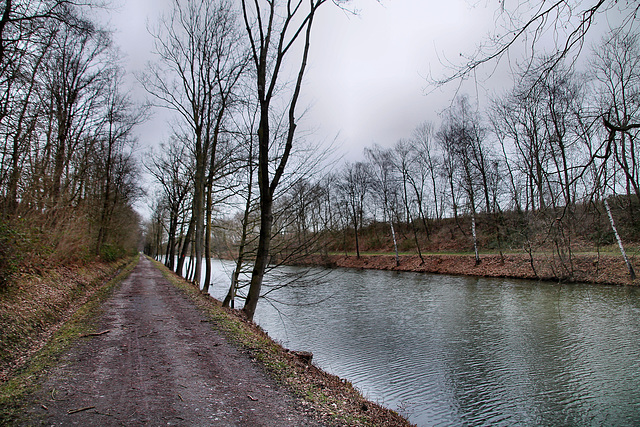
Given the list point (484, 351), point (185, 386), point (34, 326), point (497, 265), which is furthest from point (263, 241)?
point (497, 265)

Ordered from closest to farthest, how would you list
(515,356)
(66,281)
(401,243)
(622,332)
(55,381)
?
(55,381), (515,356), (622,332), (66,281), (401,243)

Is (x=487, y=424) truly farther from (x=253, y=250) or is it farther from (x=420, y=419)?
(x=253, y=250)

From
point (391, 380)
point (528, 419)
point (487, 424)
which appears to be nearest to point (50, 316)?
point (391, 380)

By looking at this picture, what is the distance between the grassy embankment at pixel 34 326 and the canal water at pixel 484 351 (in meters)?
4.34

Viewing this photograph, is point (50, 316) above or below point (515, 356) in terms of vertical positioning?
above

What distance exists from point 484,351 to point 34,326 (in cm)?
958

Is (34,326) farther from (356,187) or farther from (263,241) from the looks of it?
(356,187)

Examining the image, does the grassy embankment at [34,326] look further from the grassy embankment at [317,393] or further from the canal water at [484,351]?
the canal water at [484,351]

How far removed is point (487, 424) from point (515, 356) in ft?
10.8

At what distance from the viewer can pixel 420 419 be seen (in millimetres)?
5617

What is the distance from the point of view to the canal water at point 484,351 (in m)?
5.89

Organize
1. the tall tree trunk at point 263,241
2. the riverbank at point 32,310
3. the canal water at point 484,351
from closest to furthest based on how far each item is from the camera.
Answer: the riverbank at point 32,310 → the canal water at point 484,351 → the tall tree trunk at point 263,241

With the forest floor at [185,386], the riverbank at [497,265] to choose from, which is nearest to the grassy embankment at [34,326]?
the forest floor at [185,386]

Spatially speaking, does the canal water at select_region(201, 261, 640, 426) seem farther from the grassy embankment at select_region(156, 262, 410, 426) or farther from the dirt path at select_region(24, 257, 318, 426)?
the dirt path at select_region(24, 257, 318, 426)
